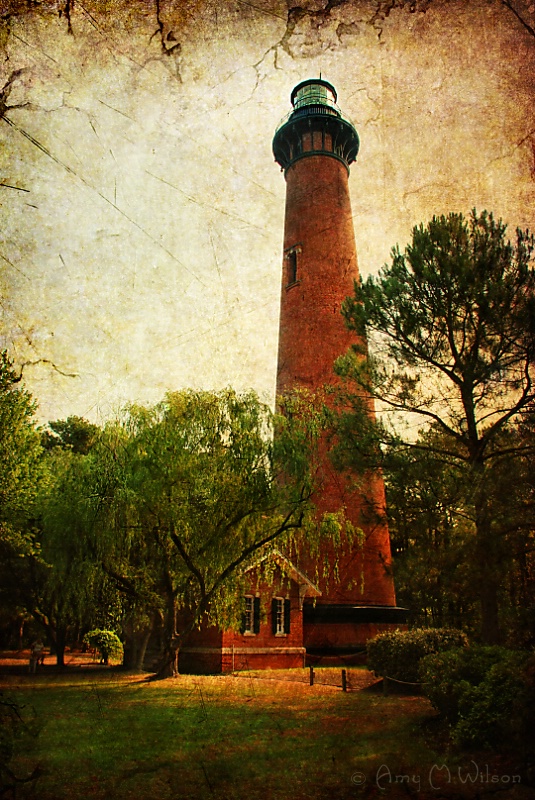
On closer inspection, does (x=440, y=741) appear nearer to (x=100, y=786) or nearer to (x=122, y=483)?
(x=100, y=786)

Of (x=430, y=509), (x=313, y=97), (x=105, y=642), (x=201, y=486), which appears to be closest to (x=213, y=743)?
(x=201, y=486)

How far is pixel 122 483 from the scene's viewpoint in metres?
10.4

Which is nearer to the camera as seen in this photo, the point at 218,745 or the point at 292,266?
the point at 218,745

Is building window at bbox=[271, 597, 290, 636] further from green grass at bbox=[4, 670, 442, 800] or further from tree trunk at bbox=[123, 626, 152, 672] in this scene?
green grass at bbox=[4, 670, 442, 800]

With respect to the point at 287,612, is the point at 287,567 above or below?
above

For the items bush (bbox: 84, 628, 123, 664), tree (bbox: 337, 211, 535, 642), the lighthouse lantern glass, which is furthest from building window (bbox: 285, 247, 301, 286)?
bush (bbox: 84, 628, 123, 664)

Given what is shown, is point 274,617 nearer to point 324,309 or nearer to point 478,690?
point 324,309

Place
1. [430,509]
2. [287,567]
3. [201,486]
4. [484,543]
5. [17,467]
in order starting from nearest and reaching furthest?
[484,543] → [430,509] → [201,486] → [17,467] → [287,567]

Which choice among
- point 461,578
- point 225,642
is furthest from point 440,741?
point 225,642

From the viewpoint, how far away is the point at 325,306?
60.4 feet

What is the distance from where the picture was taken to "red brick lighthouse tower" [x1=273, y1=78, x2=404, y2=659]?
16.6 m

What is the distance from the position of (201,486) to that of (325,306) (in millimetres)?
10107

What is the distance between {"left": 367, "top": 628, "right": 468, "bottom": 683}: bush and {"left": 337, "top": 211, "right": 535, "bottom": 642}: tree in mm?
3493

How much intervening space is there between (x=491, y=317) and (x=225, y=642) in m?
12.9
